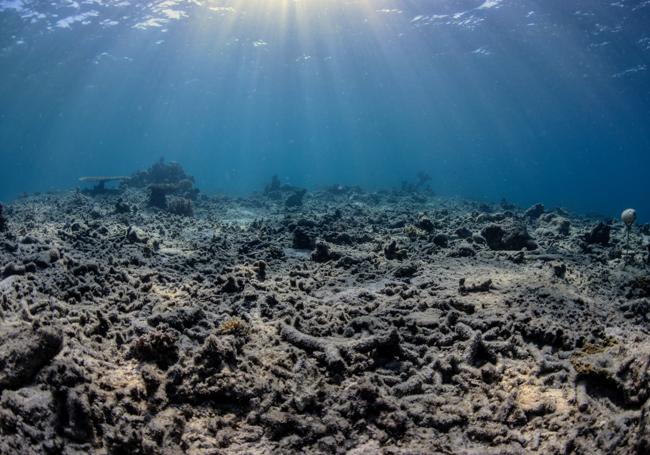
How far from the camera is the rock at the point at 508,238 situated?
41.4 ft

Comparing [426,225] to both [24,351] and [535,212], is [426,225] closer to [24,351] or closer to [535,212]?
[535,212]

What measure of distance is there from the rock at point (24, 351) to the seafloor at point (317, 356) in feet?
0.06

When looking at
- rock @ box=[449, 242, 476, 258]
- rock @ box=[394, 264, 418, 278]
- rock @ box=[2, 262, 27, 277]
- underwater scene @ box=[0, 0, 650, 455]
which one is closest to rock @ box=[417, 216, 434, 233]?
underwater scene @ box=[0, 0, 650, 455]

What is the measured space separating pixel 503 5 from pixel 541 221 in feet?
81.1

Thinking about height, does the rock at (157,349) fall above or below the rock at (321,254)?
above

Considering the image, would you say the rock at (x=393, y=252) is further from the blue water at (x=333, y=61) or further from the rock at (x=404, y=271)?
the blue water at (x=333, y=61)

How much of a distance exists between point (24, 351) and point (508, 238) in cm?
1267

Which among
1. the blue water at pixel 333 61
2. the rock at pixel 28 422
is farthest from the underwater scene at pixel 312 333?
the blue water at pixel 333 61

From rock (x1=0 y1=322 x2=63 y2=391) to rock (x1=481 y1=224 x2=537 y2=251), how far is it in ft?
40.3

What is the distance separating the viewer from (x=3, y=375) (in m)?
3.94

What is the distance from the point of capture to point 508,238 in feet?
41.7

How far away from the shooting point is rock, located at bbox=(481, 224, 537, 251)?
1262 cm

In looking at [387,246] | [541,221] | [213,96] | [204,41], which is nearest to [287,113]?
[213,96]

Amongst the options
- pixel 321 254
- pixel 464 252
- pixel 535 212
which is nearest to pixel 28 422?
pixel 321 254
